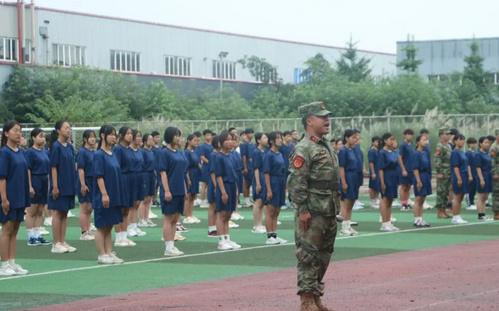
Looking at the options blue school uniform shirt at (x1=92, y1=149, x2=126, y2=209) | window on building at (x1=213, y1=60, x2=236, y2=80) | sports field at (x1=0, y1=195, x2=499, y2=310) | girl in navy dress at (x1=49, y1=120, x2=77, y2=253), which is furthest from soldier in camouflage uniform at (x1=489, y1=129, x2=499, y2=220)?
window on building at (x1=213, y1=60, x2=236, y2=80)

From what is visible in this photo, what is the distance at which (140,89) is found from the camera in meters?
55.8

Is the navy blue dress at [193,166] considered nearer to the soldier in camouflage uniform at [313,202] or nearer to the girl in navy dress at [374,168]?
the girl in navy dress at [374,168]

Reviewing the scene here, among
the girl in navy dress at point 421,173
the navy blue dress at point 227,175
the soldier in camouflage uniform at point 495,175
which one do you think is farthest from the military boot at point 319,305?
the soldier in camouflage uniform at point 495,175

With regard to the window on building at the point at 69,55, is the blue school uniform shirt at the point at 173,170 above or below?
below

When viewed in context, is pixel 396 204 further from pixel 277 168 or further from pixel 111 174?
pixel 111 174

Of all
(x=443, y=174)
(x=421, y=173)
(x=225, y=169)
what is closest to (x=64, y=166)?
(x=225, y=169)

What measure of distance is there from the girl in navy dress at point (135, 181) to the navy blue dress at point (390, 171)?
4.65 metres

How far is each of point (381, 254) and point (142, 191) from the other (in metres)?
5.65

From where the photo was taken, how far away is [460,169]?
71.7 ft

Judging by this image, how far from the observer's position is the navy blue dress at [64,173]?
16547 millimetres

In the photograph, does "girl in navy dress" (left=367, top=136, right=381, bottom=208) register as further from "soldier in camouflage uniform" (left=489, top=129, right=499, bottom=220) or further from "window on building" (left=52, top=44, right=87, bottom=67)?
"window on building" (left=52, top=44, right=87, bottom=67)

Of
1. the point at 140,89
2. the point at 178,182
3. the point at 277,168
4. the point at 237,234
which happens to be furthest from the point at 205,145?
the point at 140,89

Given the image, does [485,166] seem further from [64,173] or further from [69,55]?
[69,55]

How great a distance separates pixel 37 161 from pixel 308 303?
9289mm
